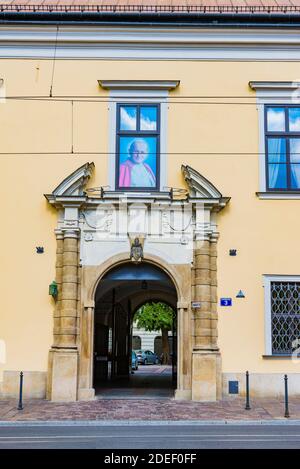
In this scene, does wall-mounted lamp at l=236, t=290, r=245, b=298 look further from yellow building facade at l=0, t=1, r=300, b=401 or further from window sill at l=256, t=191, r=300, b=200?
window sill at l=256, t=191, r=300, b=200

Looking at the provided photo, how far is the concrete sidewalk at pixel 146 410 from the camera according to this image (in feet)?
39.8

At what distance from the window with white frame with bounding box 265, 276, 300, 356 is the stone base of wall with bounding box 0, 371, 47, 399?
5693mm

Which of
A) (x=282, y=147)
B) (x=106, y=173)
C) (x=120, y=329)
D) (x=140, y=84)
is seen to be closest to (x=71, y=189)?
(x=106, y=173)

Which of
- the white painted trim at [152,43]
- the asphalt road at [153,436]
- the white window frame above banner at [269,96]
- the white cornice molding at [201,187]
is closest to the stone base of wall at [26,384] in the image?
the asphalt road at [153,436]

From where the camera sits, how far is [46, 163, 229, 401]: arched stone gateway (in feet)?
48.3

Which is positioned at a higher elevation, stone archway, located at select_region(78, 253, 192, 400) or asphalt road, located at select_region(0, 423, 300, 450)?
stone archway, located at select_region(78, 253, 192, 400)

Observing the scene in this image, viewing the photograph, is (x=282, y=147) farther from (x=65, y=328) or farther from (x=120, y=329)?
(x=120, y=329)

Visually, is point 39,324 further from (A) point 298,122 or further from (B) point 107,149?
(A) point 298,122

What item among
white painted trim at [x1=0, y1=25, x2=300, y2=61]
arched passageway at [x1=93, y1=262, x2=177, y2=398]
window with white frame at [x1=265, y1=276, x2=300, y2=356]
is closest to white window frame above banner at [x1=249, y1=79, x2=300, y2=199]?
white painted trim at [x1=0, y1=25, x2=300, y2=61]

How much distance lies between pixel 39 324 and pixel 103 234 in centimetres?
280

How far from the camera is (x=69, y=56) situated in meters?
16.2

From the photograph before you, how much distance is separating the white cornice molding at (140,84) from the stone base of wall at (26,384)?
771cm

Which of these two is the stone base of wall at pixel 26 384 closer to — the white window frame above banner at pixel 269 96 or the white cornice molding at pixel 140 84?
the white cornice molding at pixel 140 84
